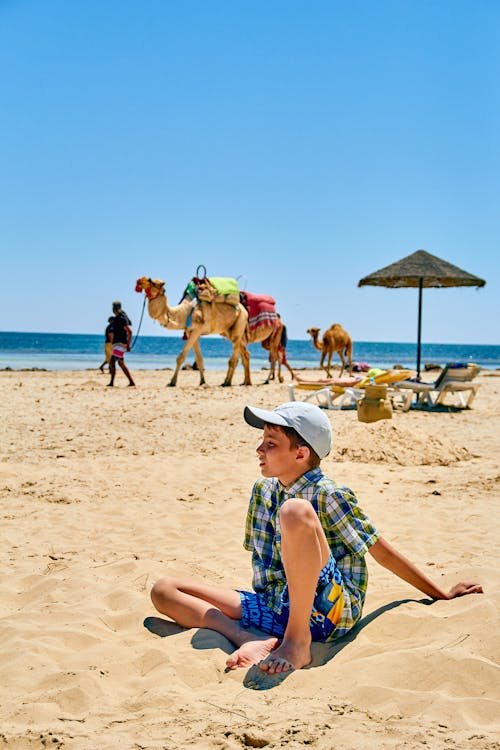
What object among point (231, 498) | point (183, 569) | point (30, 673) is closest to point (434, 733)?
point (30, 673)

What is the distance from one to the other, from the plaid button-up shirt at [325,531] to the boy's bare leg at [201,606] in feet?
0.57

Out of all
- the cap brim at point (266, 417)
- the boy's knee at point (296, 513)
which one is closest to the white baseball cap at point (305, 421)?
the cap brim at point (266, 417)

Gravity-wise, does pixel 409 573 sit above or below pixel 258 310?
below

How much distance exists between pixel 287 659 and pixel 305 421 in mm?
952

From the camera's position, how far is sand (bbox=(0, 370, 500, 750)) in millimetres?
2301

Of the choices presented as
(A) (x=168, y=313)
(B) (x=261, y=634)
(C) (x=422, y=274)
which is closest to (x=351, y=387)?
(A) (x=168, y=313)

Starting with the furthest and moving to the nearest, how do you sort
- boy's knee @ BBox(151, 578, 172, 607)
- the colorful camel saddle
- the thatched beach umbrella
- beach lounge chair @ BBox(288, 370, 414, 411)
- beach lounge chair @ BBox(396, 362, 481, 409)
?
the thatched beach umbrella < the colorful camel saddle < beach lounge chair @ BBox(396, 362, 481, 409) < beach lounge chair @ BBox(288, 370, 414, 411) < boy's knee @ BBox(151, 578, 172, 607)

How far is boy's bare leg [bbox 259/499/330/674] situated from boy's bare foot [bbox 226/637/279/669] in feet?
Answer: 0.34

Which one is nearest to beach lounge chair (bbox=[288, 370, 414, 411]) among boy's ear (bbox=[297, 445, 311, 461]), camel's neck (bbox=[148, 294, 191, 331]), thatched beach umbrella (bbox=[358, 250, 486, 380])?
thatched beach umbrella (bbox=[358, 250, 486, 380])

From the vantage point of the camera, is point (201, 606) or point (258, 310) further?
point (258, 310)

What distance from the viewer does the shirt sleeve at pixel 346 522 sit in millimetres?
2990

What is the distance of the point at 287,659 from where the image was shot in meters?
2.77

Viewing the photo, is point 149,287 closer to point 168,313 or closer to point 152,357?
point 168,313

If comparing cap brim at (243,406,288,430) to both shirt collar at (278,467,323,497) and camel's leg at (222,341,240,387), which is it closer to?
shirt collar at (278,467,323,497)
